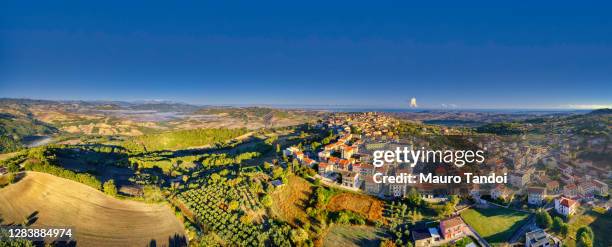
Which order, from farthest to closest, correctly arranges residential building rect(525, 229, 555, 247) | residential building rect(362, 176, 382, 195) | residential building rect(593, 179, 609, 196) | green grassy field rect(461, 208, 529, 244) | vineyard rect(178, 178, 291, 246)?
residential building rect(362, 176, 382, 195) → residential building rect(593, 179, 609, 196) → green grassy field rect(461, 208, 529, 244) → vineyard rect(178, 178, 291, 246) → residential building rect(525, 229, 555, 247)

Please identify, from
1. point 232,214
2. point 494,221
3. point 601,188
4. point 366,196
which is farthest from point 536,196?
point 232,214

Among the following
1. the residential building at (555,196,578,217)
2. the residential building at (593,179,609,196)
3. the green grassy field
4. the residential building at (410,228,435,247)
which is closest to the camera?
the residential building at (410,228,435,247)

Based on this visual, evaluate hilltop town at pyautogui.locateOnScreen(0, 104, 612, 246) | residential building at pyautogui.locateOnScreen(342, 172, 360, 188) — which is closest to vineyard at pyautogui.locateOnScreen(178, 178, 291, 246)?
hilltop town at pyautogui.locateOnScreen(0, 104, 612, 246)

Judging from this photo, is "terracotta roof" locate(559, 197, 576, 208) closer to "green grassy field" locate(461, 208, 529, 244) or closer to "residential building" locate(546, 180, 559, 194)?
"residential building" locate(546, 180, 559, 194)

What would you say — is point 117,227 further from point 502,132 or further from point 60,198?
point 502,132

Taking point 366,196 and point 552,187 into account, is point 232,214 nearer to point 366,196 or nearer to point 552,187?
point 366,196

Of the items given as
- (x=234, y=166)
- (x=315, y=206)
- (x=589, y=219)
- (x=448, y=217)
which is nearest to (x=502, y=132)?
(x=589, y=219)
